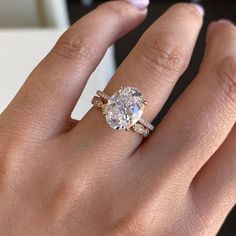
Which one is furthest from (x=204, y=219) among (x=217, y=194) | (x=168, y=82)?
(x=168, y=82)

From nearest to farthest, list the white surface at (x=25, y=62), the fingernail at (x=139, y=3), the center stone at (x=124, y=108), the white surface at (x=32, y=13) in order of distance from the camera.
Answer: the center stone at (x=124, y=108) < the fingernail at (x=139, y=3) < the white surface at (x=25, y=62) < the white surface at (x=32, y=13)

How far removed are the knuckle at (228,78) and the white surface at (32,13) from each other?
0.43m

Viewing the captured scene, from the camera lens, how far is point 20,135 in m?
0.55

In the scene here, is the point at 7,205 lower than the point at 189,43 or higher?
lower

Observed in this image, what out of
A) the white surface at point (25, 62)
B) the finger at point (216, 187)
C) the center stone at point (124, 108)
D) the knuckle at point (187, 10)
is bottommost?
the finger at point (216, 187)

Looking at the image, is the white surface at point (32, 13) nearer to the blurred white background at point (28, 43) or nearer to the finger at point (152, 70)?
the blurred white background at point (28, 43)

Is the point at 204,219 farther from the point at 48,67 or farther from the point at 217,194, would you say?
the point at 48,67

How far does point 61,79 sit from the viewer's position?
21.7 inches

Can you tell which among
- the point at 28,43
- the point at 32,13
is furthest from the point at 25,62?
the point at 32,13

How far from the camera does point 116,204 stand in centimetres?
53

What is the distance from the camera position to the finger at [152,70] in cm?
53

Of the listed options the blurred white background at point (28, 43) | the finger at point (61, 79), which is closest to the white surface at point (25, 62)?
the blurred white background at point (28, 43)

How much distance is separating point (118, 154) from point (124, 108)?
0.05 meters

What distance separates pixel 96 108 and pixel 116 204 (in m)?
0.11
